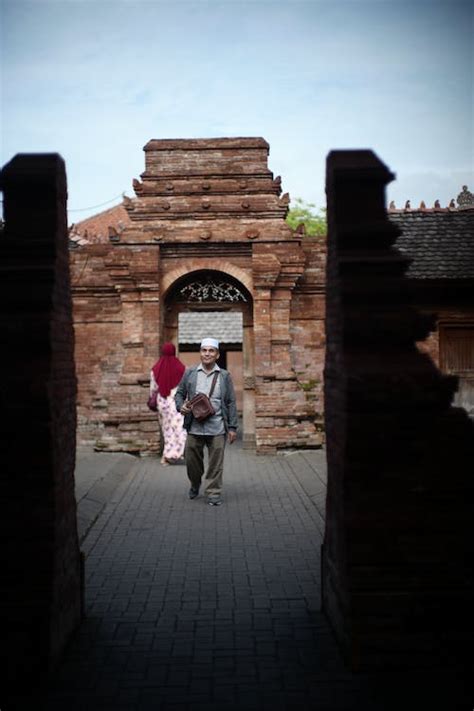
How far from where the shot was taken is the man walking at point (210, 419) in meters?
8.80

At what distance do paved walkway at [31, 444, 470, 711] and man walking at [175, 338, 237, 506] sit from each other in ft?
1.55

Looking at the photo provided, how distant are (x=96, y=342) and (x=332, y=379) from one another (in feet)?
34.1

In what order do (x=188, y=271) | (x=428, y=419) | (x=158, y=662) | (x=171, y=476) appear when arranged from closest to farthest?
(x=428, y=419), (x=158, y=662), (x=171, y=476), (x=188, y=271)

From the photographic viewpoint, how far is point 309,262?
1424 centimetres

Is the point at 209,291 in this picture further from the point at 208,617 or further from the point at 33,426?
the point at 33,426

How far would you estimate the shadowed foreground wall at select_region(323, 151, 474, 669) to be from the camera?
154 inches

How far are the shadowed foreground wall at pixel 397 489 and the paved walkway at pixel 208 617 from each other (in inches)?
12.7

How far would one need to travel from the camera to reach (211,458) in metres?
8.95

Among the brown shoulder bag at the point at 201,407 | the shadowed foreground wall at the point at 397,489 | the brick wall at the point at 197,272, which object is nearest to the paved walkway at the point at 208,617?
the shadowed foreground wall at the point at 397,489

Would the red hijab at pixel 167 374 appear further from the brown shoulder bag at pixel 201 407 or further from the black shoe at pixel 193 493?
the brown shoulder bag at pixel 201 407

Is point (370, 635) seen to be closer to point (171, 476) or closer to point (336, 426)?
point (336, 426)

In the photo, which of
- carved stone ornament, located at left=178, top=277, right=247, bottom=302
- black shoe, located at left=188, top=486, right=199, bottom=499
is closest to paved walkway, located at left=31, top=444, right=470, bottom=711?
black shoe, located at left=188, top=486, right=199, bottom=499

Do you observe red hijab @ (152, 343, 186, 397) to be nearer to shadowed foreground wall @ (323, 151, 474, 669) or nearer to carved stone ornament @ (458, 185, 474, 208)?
shadowed foreground wall @ (323, 151, 474, 669)

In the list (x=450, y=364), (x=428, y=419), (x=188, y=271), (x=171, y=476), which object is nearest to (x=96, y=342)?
(x=188, y=271)
